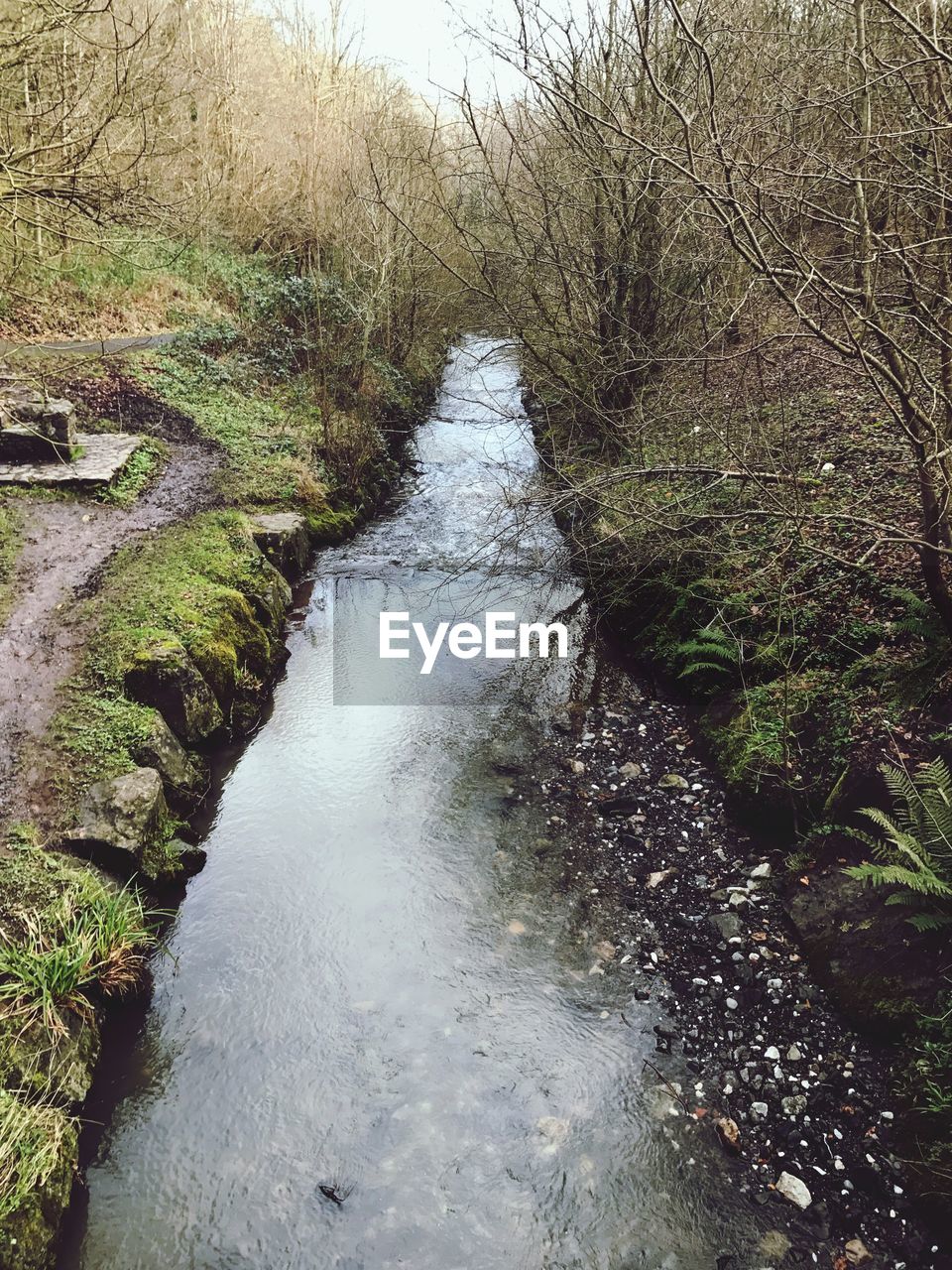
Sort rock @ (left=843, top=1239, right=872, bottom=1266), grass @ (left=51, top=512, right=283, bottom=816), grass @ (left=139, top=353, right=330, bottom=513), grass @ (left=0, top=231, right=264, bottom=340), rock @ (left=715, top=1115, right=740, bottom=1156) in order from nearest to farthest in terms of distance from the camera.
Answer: rock @ (left=843, top=1239, right=872, bottom=1266) < rock @ (left=715, top=1115, right=740, bottom=1156) < grass @ (left=51, top=512, right=283, bottom=816) < grass @ (left=139, top=353, right=330, bottom=513) < grass @ (left=0, top=231, right=264, bottom=340)

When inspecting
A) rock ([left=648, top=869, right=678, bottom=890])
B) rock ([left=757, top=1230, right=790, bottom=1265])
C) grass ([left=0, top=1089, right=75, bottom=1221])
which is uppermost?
rock ([left=648, top=869, right=678, bottom=890])

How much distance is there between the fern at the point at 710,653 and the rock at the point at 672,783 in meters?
0.93

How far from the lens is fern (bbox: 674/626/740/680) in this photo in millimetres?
6684

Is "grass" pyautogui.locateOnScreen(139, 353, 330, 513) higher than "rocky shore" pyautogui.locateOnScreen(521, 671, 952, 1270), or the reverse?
"grass" pyautogui.locateOnScreen(139, 353, 330, 513)

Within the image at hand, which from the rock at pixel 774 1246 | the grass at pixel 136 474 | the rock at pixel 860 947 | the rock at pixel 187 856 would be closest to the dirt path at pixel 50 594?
the grass at pixel 136 474

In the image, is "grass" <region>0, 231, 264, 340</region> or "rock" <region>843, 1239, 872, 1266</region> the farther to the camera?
"grass" <region>0, 231, 264, 340</region>

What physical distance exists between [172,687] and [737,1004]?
476cm

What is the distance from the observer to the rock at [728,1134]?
13.0 feet

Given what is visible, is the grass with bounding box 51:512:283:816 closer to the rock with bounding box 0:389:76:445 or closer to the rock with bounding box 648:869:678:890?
the rock with bounding box 0:389:76:445

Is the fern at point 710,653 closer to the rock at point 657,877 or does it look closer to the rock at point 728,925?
the rock at point 657,877

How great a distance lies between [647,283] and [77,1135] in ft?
29.6

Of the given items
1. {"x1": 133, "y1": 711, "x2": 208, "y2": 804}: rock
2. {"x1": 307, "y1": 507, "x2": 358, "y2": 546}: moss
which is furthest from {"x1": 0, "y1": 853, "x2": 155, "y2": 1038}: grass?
{"x1": 307, "y1": 507, "x2": 358, "y2": 546}: moss

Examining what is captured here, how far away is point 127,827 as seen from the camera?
5203 millimetres

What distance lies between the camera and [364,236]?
1337cm
